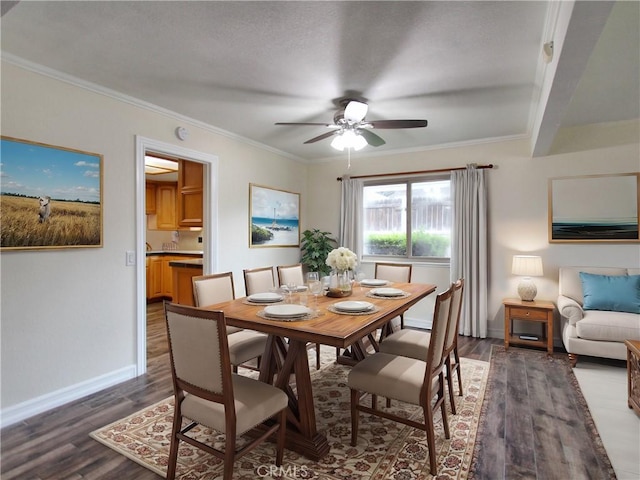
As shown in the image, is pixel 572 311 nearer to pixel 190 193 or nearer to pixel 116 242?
pixel 116 242

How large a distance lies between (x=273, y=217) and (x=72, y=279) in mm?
2666

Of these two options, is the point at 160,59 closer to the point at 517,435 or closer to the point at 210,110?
the point at 210,110

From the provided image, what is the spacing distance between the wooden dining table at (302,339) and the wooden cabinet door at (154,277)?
4.62 m

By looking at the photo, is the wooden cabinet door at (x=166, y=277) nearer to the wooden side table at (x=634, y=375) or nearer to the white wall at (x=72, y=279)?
the white wall at (x=72, y=279)

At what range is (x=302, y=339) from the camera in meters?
1.84

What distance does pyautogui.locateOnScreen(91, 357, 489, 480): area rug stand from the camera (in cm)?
192

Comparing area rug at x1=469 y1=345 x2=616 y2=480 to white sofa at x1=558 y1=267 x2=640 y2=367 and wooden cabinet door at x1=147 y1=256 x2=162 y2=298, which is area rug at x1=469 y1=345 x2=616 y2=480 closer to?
white sofa at x1=558 y1=267 x2=640 y2=367

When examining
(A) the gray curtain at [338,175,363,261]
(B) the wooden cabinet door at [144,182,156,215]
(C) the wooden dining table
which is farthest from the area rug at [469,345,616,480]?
(B) the wooden cabinet door at [144,182,156,215]

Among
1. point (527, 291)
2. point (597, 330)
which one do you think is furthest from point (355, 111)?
point (597, 330)

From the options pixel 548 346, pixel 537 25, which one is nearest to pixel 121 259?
pixel 537 25

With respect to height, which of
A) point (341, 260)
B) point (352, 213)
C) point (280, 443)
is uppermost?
point (352, 213)

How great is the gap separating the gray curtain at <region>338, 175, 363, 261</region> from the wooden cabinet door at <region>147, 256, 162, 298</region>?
3.60 meters

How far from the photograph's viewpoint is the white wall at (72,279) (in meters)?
2.47

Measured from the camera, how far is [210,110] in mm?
3498
